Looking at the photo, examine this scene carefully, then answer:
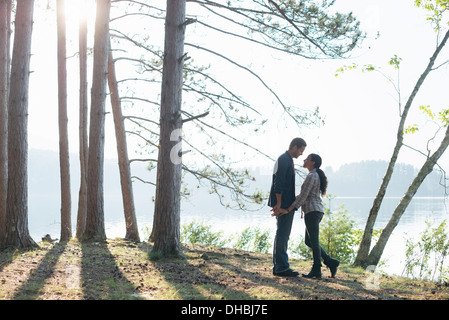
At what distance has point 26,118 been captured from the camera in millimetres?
8375

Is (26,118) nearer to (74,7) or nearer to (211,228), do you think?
(74,7)

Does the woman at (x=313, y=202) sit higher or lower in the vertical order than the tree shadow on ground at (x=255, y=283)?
higher

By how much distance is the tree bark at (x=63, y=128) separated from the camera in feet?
38.5

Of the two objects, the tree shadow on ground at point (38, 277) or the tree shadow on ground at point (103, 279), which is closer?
the tree shadow on ground at point (38, 277)

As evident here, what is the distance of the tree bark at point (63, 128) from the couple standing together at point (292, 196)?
7.25 meters

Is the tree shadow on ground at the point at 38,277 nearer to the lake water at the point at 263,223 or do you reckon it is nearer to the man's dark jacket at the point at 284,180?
the man's dark jacket at the point at 284,180

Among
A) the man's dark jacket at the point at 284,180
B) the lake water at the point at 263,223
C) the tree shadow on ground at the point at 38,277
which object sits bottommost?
the lake water at the point at 263,223

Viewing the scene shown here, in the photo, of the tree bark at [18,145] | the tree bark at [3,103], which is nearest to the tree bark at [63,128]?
the tree bark at [3,103]

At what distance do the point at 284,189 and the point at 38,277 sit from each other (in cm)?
332

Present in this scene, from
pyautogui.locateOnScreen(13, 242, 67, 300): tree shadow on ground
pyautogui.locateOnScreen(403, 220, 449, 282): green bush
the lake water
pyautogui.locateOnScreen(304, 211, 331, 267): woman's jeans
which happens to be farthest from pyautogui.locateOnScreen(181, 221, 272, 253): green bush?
pyautogui.locateOnScreen(304, 211, 331, 267): woman's jeans

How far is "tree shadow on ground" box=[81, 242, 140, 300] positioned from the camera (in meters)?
4.88

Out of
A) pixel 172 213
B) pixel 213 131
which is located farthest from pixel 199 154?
pixel 172 213

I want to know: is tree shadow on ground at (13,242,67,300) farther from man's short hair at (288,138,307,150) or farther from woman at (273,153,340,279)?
man's short hair at (288,138,307,150)
